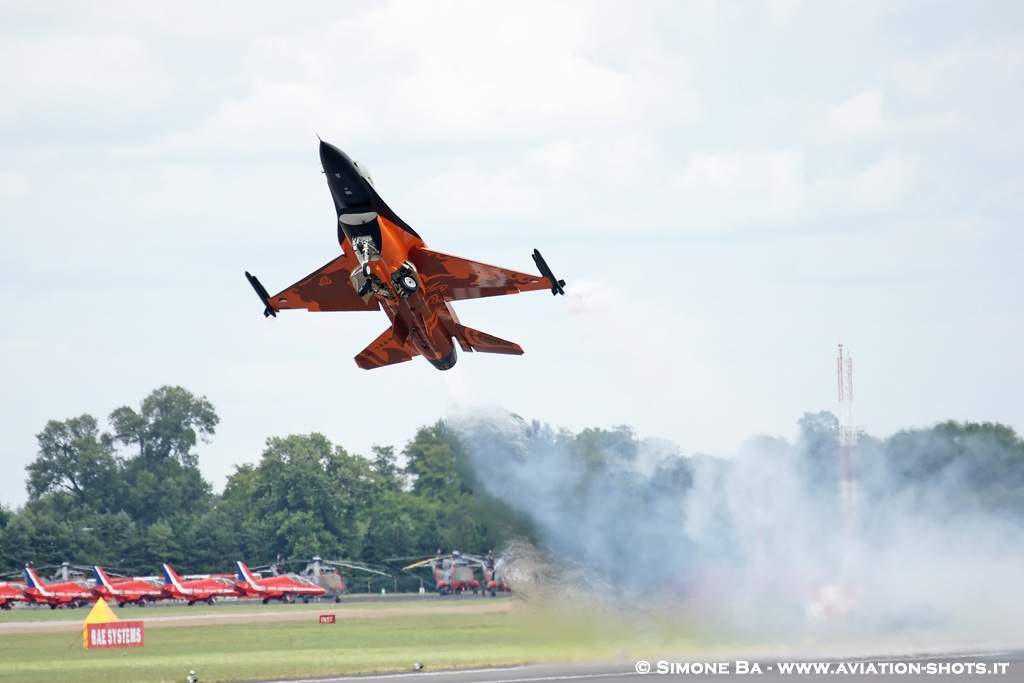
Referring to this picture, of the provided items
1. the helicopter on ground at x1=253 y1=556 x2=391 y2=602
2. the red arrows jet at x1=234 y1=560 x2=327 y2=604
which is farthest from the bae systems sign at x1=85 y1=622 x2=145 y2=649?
the helicopter on ground at x1=253 y1=556 x2=391 y2=602

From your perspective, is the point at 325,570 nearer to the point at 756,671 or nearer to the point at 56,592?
the point at 56,592

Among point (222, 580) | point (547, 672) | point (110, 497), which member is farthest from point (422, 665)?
point (110, 497)

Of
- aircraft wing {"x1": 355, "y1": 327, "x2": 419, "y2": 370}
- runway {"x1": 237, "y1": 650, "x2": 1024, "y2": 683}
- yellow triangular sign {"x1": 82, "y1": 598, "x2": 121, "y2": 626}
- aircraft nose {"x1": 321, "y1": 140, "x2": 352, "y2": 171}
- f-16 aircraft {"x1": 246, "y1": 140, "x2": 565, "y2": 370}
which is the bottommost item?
runway {"x1": 237, "y1": 650, "x2": 1024, "y2": 683}

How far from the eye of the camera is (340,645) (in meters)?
56.0

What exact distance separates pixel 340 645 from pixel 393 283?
80.2 feet

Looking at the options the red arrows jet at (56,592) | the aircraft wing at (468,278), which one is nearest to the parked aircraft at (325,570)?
the red arrows jet at (56,592)

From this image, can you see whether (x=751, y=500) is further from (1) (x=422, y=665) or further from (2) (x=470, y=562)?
(2) (x=470, y=562)

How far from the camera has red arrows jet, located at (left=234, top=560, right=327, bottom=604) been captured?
3693 inches

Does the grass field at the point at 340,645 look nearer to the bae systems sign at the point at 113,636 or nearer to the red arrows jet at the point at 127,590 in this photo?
the bae systems sign at the point at 113,636

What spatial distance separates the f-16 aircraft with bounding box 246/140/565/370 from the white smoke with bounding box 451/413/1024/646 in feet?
15.5

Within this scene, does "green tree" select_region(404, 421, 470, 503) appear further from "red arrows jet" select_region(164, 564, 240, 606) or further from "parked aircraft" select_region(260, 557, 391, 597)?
"red arrows jet" select_region(164, 564, 240, 606)

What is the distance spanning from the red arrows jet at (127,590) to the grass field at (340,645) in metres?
17.7

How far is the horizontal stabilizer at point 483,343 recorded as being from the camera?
136 feet

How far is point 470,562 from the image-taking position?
88.9 meters
